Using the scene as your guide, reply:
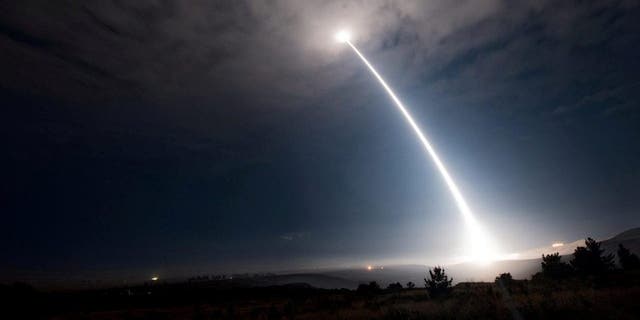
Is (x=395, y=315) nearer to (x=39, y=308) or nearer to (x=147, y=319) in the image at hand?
(x=147, y=319)

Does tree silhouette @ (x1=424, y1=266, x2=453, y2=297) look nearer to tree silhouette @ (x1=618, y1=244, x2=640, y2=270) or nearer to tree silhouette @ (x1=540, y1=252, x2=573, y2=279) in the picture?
tree silhouette @ (x1=540, y1=252, x2=573, y2=279)

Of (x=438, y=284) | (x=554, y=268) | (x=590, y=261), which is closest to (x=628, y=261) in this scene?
(x=590, y=261)

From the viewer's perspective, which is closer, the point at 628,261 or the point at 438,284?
the point at 438,284

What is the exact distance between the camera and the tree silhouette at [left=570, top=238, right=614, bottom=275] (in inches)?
1098

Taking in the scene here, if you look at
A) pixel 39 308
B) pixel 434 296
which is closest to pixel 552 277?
pixel 434 296

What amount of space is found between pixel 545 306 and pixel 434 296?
10601 millimetres

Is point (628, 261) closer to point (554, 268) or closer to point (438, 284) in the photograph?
point (554, 268)

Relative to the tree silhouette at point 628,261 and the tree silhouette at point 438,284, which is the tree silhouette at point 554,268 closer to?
the tree silhouette at point 628,261

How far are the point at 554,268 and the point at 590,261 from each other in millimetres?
3209

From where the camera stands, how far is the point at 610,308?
38.8 ft

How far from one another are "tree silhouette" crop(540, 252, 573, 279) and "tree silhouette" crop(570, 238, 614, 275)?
3.17ft

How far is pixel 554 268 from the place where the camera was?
2878 centimetres

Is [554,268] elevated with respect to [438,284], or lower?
lower

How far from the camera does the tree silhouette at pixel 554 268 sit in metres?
28.6
